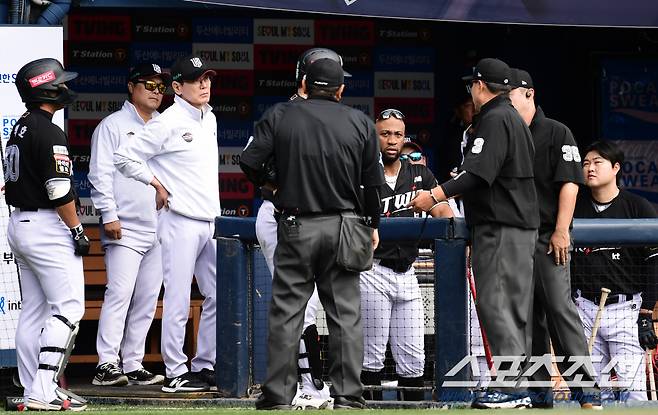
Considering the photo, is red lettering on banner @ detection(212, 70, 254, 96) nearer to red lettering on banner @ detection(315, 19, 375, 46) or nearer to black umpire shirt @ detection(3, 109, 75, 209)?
red lettering on banner @ detection(315, 19, 375, 46)

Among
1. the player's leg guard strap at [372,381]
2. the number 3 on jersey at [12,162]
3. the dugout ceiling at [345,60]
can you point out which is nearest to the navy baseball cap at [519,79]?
the player's leg guard strap at [372,381]

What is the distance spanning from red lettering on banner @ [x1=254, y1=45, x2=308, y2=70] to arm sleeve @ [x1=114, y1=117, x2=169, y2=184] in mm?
2724

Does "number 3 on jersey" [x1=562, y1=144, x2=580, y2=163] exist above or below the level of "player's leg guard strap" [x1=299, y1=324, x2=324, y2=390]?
above

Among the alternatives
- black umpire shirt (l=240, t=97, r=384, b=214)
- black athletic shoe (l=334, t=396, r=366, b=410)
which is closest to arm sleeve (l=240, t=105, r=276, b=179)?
black umpire shirt (l=240, t=97, r=384, b=214)

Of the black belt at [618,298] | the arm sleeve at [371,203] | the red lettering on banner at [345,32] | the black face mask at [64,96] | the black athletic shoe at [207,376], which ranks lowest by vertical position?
the black athletic shoe at [207,376]

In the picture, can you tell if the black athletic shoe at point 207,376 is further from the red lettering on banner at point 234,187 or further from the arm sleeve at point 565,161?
the red lettering on banner at point 234,187

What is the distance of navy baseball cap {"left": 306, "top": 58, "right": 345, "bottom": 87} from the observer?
6566mm

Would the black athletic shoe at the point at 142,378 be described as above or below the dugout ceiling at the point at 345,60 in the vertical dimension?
below

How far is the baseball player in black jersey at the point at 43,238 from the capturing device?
7.14 meters

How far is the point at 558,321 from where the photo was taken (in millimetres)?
7055

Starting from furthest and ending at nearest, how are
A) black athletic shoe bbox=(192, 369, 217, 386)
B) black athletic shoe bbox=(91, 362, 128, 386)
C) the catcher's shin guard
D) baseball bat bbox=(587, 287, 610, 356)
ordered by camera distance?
black athletic shoe bbox=(91, 362, 128, 386)
black athletic shoe bbox=(192, 369, 217, 386)
baseball bat bbox=(587, 287, 610, 356)
the catcher's shin guard

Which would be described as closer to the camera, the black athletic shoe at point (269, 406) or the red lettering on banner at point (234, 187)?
the black athletic shoe at point (269, 406)

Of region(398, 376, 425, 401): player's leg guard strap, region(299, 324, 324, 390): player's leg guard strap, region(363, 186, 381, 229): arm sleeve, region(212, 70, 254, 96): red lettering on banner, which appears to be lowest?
region(398, 376, 425, 401): player's leg guard strap

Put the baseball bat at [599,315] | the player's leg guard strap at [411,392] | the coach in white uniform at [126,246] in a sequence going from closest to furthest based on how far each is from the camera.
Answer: the player's leg guard strap at [411,392] → the baseball bat at [599,315] → the coach in white uniform at [126,246]
